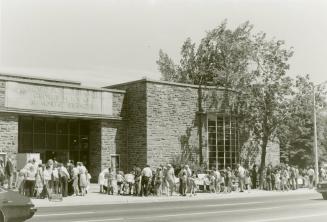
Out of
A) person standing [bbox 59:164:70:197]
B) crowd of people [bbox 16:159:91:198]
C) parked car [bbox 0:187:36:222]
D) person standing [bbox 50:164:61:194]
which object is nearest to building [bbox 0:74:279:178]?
crowd of people [bbox 16:159:91:198]

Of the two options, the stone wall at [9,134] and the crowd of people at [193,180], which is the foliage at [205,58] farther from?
the stone wall at [9,134]

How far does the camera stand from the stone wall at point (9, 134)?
86.2ft

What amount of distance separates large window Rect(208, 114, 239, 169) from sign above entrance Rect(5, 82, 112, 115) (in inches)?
284

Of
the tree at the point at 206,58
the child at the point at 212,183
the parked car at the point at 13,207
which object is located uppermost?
the tree at the point at 206,58

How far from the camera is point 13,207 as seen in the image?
11.8 m

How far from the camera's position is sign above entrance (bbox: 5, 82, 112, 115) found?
27.0 meters

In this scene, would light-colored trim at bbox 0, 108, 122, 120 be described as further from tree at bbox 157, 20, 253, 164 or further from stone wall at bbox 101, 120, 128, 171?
tree at bbox 157, 20, 253, 164

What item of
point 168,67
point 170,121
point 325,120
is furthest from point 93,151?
point 325,120

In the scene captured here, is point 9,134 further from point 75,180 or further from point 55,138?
point 75,180

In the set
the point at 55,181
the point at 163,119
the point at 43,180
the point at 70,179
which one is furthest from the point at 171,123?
the point at 43,180

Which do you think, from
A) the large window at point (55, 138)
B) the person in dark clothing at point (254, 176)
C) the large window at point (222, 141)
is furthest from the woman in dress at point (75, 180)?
the person in dark clothing at point (254, 176)

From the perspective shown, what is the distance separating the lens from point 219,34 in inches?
1972

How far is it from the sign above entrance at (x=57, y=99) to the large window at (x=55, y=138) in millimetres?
1324

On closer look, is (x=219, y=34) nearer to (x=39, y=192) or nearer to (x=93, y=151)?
(x=93, y=151)
